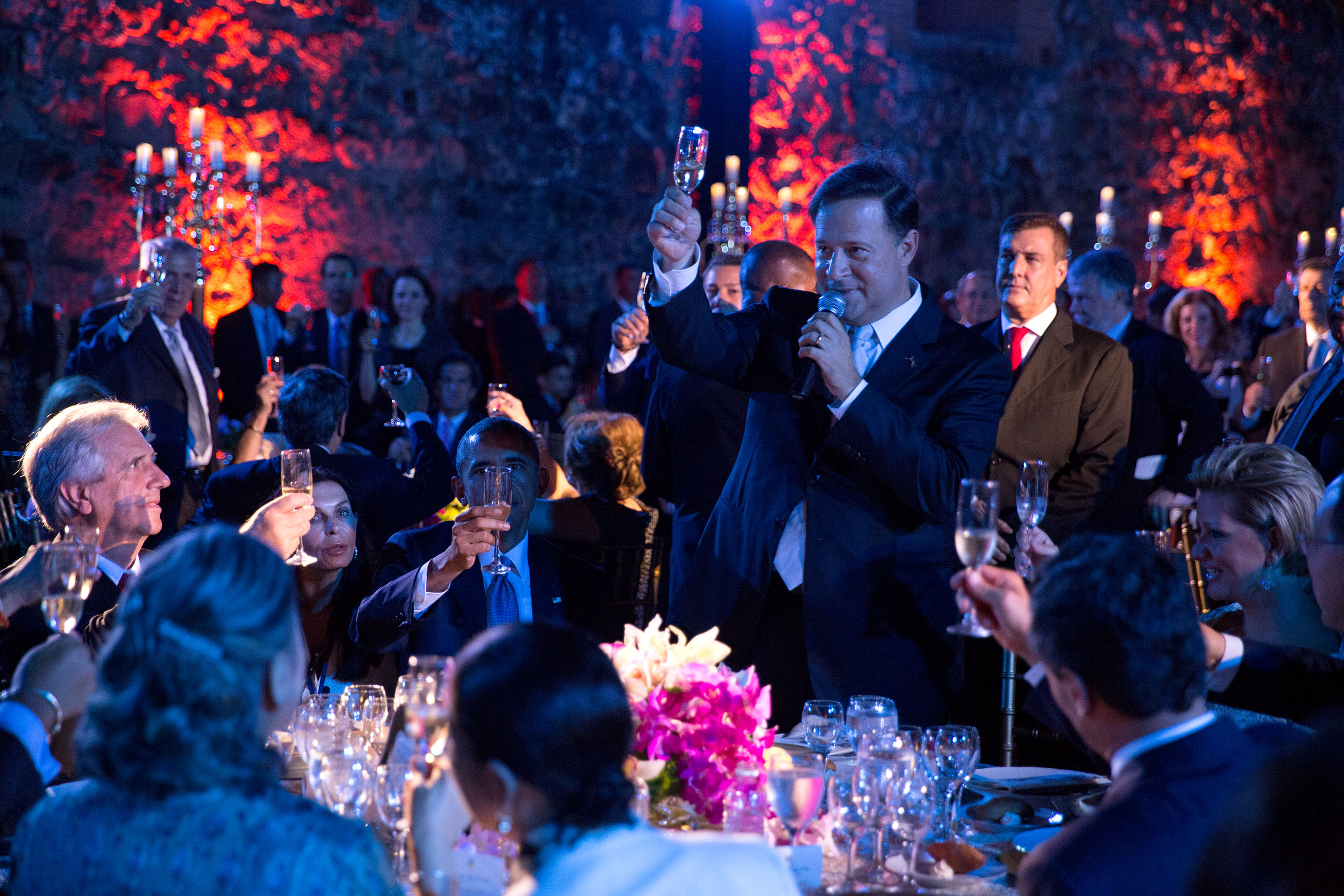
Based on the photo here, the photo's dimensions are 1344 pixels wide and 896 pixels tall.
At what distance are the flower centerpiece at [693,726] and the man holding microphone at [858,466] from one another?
0.83 meters

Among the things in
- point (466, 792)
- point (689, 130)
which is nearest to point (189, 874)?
point (466, 792)

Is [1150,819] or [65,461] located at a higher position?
[65,461]

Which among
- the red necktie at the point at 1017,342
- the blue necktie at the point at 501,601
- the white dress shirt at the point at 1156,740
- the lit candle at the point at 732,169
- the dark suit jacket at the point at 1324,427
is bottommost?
the blue necktie at the point at 501,601

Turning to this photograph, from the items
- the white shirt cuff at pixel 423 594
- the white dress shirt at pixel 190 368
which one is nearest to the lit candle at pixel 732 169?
the white dress shirt at pixel 190 368

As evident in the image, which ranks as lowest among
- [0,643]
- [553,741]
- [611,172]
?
[0,643]

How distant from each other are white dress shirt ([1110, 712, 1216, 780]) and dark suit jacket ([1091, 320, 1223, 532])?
3418mm

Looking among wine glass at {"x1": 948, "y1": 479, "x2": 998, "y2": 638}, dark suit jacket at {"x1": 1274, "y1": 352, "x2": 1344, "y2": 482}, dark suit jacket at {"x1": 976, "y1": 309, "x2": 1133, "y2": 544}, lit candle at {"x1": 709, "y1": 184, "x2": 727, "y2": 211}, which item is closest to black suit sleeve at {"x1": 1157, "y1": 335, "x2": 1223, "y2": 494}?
dark suit jacket at {"x1": 1274, "y1": 352, "x2": 1344, "y2": 482}

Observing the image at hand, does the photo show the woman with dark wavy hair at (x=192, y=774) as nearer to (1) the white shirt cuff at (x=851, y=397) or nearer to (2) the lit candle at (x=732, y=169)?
(1) the white shirt cuff at (x=851, y=397)

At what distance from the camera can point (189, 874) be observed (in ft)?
4.57

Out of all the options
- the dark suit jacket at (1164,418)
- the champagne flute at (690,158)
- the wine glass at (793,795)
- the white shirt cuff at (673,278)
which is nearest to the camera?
the wine glass at (793,795)

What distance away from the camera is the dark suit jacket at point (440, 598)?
3.13 m

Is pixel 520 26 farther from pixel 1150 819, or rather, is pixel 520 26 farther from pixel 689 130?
pixel 1150 819

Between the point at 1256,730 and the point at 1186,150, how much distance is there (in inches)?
445

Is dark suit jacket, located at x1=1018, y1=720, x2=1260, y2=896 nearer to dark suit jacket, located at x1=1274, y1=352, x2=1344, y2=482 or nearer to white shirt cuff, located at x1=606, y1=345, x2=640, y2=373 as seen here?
dark suit jacket, located at x1=1274, y1=352, x2=1344, y2=482
